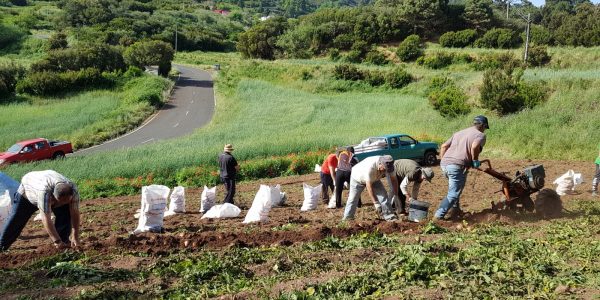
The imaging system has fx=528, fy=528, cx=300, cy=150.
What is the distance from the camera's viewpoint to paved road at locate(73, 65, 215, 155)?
104 ft

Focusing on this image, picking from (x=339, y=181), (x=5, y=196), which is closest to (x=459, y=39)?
(x=339, y=181)

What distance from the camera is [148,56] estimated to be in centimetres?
5341

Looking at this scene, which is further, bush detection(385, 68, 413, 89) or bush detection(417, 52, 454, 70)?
bush detection(417, 52, 454, 70)

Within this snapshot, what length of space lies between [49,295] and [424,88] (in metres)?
35.0

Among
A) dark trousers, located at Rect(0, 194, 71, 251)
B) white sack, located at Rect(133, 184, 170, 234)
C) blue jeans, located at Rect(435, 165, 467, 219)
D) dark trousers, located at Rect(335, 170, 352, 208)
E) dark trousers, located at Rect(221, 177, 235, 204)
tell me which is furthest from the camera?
dark trousers, located at Rect(221, 177, 235, 204)

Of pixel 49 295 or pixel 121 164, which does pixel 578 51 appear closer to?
pixel 121 164

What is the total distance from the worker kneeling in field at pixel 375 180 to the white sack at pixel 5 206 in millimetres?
6236

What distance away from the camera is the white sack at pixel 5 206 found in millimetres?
9547

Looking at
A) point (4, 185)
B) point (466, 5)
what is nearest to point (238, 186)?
point (4, 185)

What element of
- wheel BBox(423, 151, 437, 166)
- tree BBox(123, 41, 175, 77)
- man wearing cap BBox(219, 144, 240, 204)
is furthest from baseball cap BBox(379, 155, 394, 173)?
tree BBox(123, 41, 175, 77)

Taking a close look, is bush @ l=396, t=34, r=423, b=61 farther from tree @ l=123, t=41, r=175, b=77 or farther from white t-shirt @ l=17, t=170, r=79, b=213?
white t-shirt @ l=17, t=170, r=79, b=213

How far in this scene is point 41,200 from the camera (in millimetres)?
7223

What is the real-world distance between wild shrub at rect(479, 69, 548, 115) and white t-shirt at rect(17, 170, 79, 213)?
871 inches

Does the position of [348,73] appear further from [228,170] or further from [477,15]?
[228,170]
